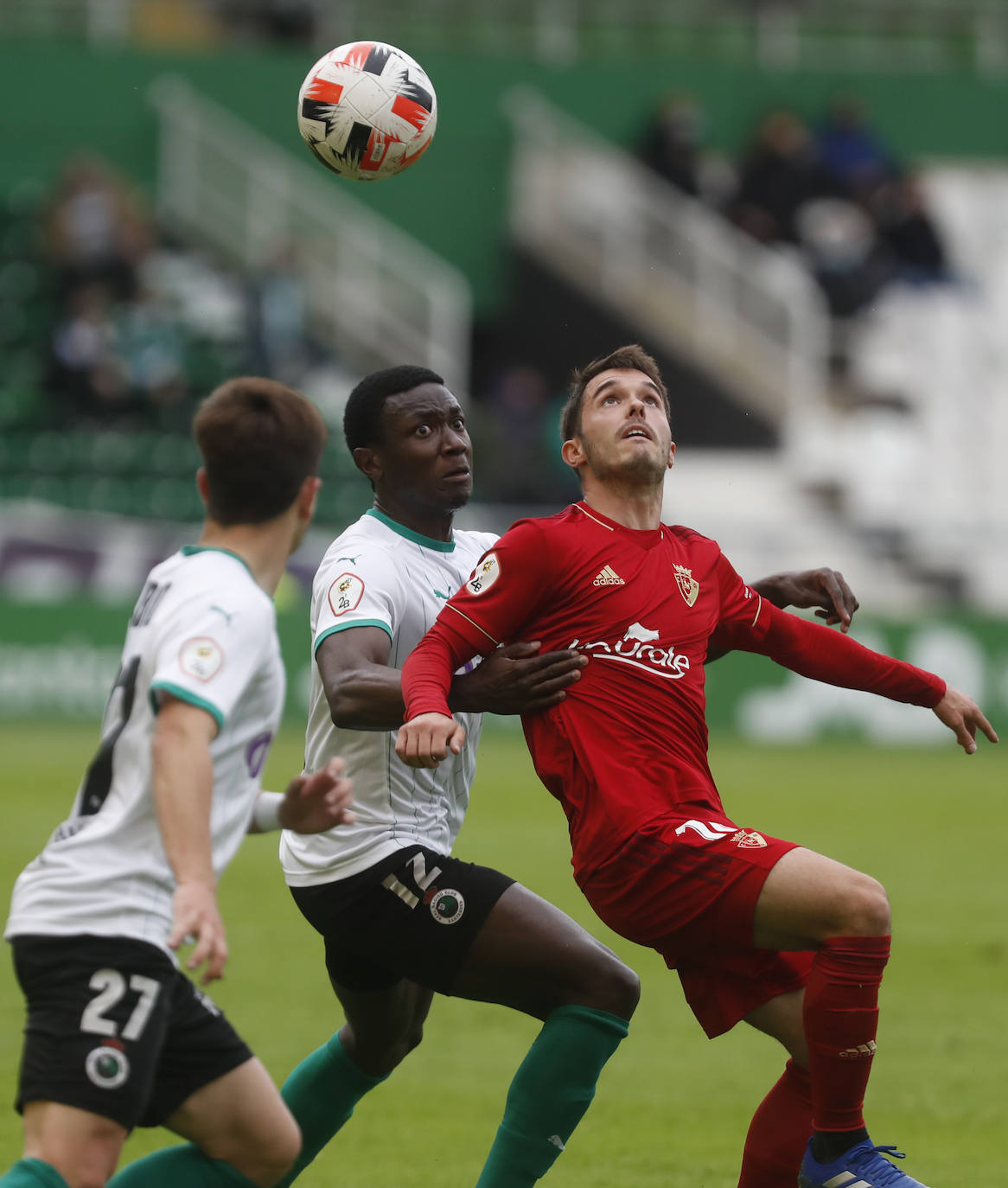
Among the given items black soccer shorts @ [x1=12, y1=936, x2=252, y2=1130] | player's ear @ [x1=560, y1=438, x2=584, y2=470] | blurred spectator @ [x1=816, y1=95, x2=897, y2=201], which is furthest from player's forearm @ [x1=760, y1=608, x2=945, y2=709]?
blurred spectator @ [x1=816, y1=95, x2=897, y2=201]

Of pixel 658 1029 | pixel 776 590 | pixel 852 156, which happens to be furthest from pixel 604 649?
pixel 852 156

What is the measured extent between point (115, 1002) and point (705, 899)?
1.51m

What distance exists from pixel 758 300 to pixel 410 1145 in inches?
708

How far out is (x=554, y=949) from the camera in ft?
15.6

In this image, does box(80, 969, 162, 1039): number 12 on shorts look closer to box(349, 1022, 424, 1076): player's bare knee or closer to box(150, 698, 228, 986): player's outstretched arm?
box(150, 698, 228, 986): player's outstretched arm

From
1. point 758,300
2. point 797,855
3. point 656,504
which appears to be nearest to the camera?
point 797,855

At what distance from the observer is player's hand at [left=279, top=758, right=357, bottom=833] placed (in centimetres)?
397

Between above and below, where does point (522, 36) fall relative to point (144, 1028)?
above

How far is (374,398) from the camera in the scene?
539cm

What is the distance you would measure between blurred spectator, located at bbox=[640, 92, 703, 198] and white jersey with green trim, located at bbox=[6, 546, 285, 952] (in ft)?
66.7

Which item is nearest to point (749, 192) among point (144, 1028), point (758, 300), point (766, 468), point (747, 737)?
point (758, 300)

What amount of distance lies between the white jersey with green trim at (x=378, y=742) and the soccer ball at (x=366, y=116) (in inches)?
58.7

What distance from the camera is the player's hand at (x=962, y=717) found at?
5.18m

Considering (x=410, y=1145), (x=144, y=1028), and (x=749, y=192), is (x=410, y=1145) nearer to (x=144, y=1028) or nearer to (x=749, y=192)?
(x=144, y=1028)
